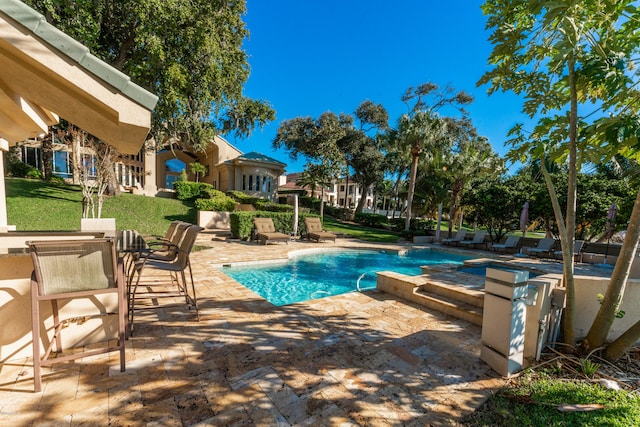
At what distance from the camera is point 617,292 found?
131 inches

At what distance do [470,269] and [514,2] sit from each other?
746 centimetres

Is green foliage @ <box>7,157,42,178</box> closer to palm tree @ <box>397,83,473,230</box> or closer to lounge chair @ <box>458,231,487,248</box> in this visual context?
palm tree @ <box>397,83,473,230</box>

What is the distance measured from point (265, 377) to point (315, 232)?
1223 centimetres

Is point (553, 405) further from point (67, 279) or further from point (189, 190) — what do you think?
point (189, 190)

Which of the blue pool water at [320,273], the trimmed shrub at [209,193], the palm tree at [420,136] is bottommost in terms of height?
the blue pool water at [320,273]

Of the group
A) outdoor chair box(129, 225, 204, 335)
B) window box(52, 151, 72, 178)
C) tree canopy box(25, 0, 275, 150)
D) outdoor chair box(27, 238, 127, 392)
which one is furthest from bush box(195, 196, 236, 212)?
outdoor chair box(27, 238, 127, 392)

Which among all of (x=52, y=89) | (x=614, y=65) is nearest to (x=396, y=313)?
(x=614, y=65)

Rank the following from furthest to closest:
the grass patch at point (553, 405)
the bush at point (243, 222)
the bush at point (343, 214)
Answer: the bush at point (343, 214), the bush at point (243, 222), the grass patch at point (553, 405)

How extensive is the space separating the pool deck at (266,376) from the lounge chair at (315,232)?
10279mm

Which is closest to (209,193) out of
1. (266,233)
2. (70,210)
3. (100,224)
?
(70,210)

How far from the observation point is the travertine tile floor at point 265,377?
2.25m

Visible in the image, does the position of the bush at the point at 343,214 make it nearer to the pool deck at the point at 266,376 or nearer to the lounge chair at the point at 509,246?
the lounge chair at the point at 509,246

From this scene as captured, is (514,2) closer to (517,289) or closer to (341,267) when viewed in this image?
(517,289)

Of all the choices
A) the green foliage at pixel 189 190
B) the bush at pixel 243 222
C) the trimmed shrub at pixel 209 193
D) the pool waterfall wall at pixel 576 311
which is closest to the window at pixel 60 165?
the green foliage at pixel 189 190
